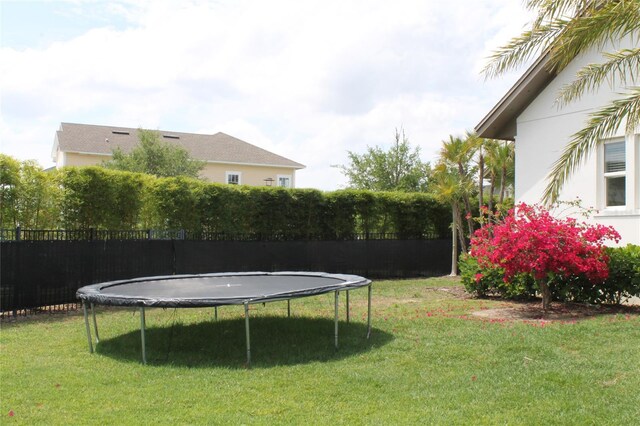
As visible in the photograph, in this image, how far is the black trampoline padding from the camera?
247 inches

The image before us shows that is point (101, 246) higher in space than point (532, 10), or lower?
lower

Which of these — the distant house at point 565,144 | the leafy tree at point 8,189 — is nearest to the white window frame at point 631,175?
the distant house at point 565,144

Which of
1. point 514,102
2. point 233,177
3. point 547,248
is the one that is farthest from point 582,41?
point 233,177

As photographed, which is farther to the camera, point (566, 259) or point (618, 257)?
point (618, 257)

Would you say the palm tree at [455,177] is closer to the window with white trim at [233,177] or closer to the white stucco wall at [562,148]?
the white stucco wall at [562,148]

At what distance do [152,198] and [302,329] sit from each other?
592 centimetres

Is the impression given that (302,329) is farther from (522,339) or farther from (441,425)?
(441,425)

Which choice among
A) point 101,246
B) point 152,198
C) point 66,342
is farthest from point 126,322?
point 152,198

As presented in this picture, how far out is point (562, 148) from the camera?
1180 centimetres

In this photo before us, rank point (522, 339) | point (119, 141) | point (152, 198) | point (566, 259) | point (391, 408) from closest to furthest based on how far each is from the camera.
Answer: point (391, 408)
point (522, 339)
point (566, 259)
point (152, 198)
point (119, 141)

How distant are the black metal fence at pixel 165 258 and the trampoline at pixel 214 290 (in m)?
2.21

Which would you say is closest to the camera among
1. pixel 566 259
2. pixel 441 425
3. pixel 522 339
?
pixel 441 425

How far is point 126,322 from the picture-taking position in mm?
9156

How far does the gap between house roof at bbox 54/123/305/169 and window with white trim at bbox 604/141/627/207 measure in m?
20.9
